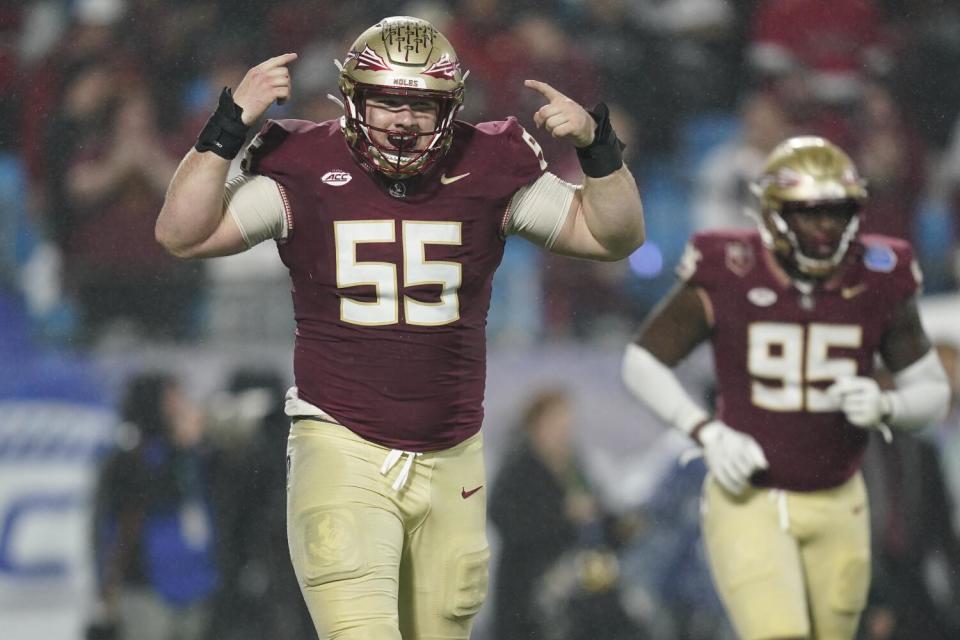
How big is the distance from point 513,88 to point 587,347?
1.01m

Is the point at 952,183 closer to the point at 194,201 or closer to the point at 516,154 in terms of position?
the point at 516,154

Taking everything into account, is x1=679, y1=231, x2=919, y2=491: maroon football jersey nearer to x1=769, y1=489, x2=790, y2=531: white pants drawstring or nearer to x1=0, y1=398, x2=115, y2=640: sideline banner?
x1=769, y1=489, x2=790, y2=531: white pants drawstring

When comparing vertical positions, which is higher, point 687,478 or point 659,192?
point 659,192

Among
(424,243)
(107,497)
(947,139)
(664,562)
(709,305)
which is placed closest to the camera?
(424,243)

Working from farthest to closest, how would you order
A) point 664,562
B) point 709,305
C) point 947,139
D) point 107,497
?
1. point 947,139
2. point 664,562
3. point 107,497
4. point 709,305

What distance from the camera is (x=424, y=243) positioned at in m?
2.79

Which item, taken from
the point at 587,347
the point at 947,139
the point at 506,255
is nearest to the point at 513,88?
the point at 506,255

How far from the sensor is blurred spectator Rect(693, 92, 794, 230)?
562 cm

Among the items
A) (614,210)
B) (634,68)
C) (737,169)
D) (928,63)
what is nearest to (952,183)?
(928,63)

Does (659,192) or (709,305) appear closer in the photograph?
(709,305)

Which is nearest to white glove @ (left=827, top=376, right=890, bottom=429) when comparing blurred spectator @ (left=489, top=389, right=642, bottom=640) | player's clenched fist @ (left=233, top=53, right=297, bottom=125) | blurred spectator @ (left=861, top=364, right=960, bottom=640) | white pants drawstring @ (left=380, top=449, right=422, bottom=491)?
white pants drawstring @ (left=380, top=449, right=422, bottom=491)

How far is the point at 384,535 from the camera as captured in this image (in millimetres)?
2713

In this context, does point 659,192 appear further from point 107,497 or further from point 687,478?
point 107,497

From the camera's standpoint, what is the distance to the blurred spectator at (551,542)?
17.2 feet
